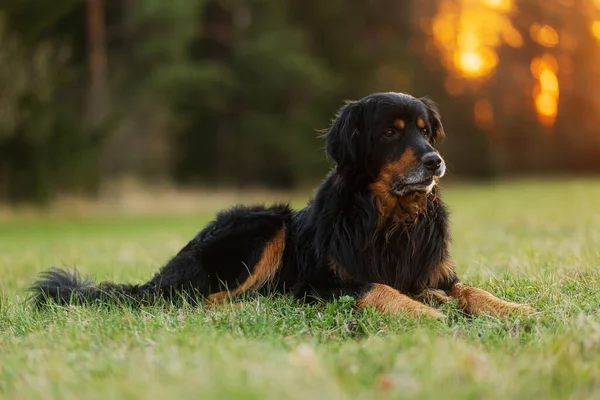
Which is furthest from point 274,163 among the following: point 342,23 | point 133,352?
point 133,352

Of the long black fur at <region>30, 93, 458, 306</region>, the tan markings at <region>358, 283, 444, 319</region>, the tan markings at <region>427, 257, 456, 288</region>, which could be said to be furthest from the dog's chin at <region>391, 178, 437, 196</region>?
the tan markings at <region>358, 283, 444, 319</region>

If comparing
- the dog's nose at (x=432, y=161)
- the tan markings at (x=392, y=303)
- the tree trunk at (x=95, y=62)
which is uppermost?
the tree trunk at (x=95, y=62)

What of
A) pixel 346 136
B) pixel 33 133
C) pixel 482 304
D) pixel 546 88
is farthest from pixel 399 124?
pixel 546 88

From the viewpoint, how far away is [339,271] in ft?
15.5

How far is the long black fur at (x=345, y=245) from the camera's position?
4766 mm

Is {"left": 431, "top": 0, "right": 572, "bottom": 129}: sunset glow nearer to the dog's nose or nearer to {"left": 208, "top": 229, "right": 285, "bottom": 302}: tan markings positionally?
{"left": 208, "top": 229, "right": 285, "bottom": 302}: tan markings

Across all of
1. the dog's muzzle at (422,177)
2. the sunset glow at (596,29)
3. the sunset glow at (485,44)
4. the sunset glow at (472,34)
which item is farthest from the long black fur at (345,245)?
the sunset glow at (596,29)

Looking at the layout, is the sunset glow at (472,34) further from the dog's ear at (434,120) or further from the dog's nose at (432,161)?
the dog's nose at (432,161)

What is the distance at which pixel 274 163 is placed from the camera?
27.5m

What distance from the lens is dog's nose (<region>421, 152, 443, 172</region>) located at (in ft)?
14.8

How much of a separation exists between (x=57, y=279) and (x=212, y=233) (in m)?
1.22

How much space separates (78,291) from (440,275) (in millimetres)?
2649

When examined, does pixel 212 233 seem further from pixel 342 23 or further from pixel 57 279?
pixel 342 23

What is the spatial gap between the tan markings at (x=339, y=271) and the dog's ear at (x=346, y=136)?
0.71 m
